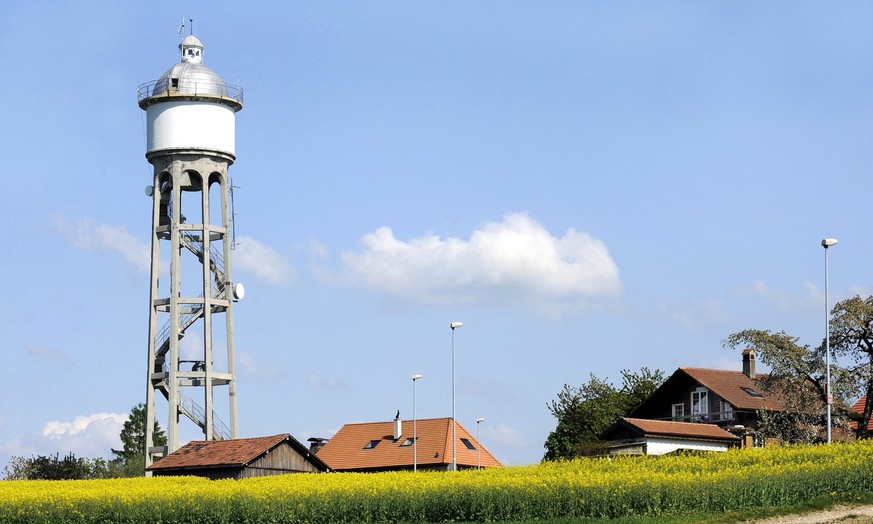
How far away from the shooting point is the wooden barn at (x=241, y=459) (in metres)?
65.0

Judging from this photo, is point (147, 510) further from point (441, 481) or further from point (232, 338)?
point (232, 338)

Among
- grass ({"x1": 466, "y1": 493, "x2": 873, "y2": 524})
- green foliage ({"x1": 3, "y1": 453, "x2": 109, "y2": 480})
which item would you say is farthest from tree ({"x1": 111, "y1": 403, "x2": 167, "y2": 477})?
grass ({"x1": 466, "y1": 493, "x2": 873, "y2": 524})

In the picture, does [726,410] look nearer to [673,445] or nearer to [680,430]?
[680,430]

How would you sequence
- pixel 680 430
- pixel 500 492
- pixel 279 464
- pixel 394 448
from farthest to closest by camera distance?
pixel 394 448, pixel 680 430, pixel 279 464, pixel 500 492

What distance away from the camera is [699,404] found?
279ft

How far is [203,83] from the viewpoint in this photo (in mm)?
75500

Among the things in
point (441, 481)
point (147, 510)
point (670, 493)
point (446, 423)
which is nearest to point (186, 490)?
point (147, 510)

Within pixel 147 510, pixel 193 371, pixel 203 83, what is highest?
pixel 203 83

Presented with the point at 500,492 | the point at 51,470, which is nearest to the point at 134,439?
the point at 51,470

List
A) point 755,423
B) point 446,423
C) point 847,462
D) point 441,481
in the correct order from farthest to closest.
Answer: point 446,423 < point 755,423 < point 441,481 < point 847,462

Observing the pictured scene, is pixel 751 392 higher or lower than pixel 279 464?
higher

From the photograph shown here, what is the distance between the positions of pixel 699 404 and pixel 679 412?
5.05 ft

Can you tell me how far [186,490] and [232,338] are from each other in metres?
20.3

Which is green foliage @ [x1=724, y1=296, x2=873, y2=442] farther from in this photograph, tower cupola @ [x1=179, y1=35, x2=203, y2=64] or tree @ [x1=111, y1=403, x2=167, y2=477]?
tree @ [x1=111, y1=403, x2=167, y2=477]
